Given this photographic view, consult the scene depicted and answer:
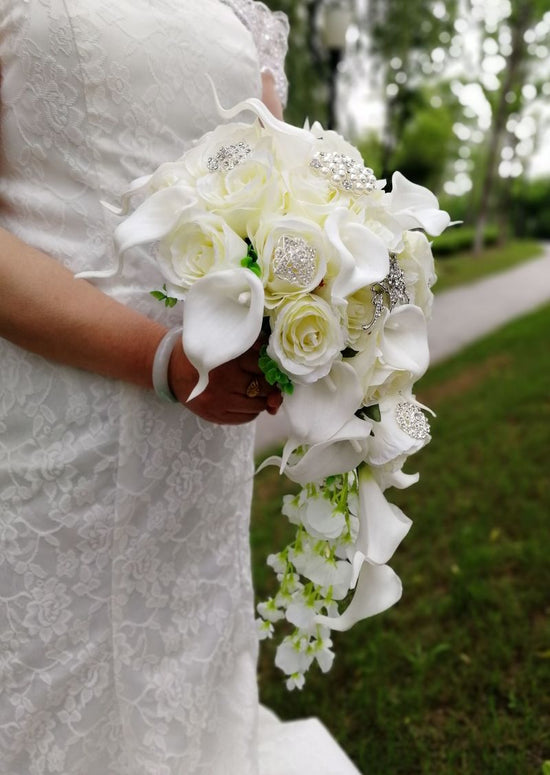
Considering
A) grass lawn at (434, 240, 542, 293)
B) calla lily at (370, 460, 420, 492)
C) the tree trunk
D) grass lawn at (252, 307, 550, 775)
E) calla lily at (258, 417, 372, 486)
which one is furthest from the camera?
grass lawn at (434, 240, 542, 293)

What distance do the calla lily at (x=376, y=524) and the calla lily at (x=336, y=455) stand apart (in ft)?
0.25

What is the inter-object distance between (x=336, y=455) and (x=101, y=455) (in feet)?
1.51

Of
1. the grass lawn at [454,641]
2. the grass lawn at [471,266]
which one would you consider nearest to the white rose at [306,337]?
the grass lawn at [454,641]

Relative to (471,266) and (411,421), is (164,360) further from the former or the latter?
(471,266)

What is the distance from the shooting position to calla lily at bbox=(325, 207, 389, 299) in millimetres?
895

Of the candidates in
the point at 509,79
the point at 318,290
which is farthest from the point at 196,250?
the point at 509,79

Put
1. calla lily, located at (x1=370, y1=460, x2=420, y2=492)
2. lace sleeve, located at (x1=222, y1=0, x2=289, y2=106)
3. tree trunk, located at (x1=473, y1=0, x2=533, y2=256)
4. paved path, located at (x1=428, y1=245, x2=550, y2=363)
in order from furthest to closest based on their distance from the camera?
tree trunk, located at (x1=473, y1=0, x2=533, y2=256) < paved path, located at (x1=428, y1=245, x2=550, y2=363) < lace sleeve, located at (x1=222, y1=0, x2=289, y2=106) < calla lily, located at (x1=370, y1=460, x2=420, y2=492)

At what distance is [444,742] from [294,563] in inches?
54.4

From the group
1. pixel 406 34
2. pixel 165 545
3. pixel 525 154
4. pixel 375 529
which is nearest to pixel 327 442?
pixel 375 529

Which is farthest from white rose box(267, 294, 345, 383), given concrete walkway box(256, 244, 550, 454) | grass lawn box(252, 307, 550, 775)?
concrete walkway box(256, 244, 550, 454)

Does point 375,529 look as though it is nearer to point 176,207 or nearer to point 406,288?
point 406,288

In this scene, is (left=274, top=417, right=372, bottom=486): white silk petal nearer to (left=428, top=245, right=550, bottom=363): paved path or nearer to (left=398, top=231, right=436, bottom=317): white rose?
(left=398, top=231, right=436, bottom=317): white rose

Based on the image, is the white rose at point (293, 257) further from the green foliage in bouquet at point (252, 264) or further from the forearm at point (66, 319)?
the forearm at point (66, 319)

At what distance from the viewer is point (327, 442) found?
98 centimetres
